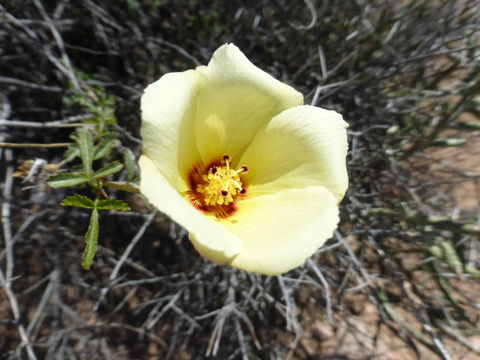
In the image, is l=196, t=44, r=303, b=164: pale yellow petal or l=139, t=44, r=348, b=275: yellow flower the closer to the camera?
l=139, t=44, r=348, b=275: yellow flower

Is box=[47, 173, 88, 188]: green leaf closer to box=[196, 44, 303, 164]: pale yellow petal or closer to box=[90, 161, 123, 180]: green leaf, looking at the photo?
box=[90, 161, 123, 180]: green leaf

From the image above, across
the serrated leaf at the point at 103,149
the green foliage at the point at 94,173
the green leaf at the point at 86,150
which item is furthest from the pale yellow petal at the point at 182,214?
the serrated leaf at the point at 103,149

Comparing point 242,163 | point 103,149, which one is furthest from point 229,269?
point 103,149

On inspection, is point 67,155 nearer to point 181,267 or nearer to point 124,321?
point 181,267

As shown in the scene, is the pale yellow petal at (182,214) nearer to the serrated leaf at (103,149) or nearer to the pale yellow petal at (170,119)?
the pale yellow petal at (170,119)

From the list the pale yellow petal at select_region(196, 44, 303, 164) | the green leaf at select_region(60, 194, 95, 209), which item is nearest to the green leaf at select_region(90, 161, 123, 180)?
the green leaf at select_region(60, 194, 95, 209)

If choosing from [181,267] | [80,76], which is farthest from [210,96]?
[181,267]
